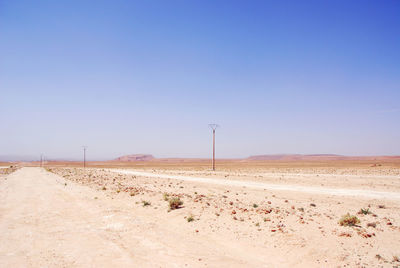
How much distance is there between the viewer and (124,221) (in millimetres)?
12477

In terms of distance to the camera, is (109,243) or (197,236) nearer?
(109,243)

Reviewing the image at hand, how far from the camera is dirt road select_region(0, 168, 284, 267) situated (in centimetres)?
785

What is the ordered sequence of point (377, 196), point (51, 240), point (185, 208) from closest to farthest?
point (51, 240), point (185, 208), point (377, 196)

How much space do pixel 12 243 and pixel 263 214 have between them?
947cm

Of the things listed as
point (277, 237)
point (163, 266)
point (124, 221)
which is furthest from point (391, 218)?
point (124, 221)

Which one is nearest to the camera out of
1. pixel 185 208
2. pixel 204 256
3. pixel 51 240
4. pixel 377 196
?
pixel 204 256

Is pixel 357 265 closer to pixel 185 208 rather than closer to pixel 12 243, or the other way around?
pixel 185 208

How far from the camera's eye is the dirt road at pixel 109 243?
7.85 meters

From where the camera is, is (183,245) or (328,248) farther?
(183,245)

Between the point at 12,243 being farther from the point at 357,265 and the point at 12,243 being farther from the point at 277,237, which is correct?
the point at 357,265

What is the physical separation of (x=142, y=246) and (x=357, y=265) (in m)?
6.17

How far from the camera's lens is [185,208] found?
13.9 meters

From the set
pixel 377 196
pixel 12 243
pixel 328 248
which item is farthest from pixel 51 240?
pixel 377 196

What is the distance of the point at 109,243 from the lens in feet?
Answer: 30.9
